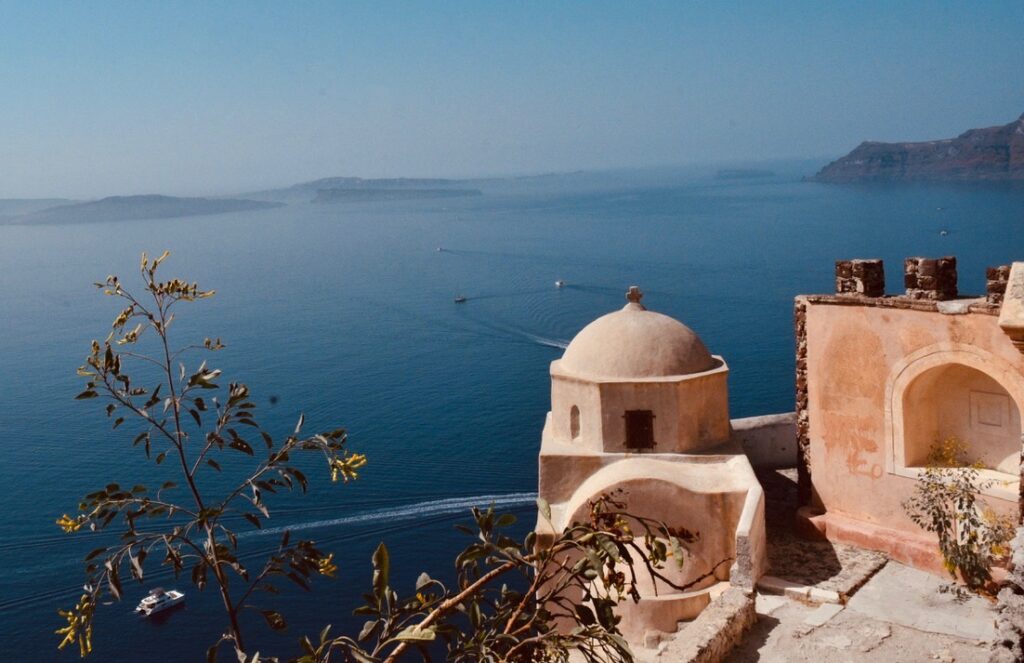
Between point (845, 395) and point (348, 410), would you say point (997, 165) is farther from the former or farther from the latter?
point (845, 395)

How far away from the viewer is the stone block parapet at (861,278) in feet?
35.2

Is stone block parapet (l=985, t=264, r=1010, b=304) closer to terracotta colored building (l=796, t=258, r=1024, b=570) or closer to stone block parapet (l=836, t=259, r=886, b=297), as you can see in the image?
terracotta colored building (l=796, t=258, r=1024, b=570)

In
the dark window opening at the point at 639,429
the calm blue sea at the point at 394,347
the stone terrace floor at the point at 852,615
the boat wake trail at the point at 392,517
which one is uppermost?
the dark window opening at the point at 639,429

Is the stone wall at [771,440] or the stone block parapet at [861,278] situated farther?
the stone wall at [771,440]

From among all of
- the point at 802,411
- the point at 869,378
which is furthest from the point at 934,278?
the point at 802,411

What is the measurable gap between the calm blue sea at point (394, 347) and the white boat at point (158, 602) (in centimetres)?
33

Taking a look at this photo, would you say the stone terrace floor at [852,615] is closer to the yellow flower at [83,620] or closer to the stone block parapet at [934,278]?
the stone block parapet at [934,278]

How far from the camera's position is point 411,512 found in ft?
87.1

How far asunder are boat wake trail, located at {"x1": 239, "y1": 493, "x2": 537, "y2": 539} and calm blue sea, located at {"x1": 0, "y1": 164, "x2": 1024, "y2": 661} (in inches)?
3.2

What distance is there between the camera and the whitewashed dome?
11.9 m

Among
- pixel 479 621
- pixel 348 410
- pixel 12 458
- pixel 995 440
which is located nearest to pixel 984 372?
pixel 995 440

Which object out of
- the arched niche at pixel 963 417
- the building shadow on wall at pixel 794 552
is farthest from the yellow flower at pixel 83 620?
the arched niche at pixel 963 417

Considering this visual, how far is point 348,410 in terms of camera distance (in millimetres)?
36406

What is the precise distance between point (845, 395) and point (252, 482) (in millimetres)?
8890
